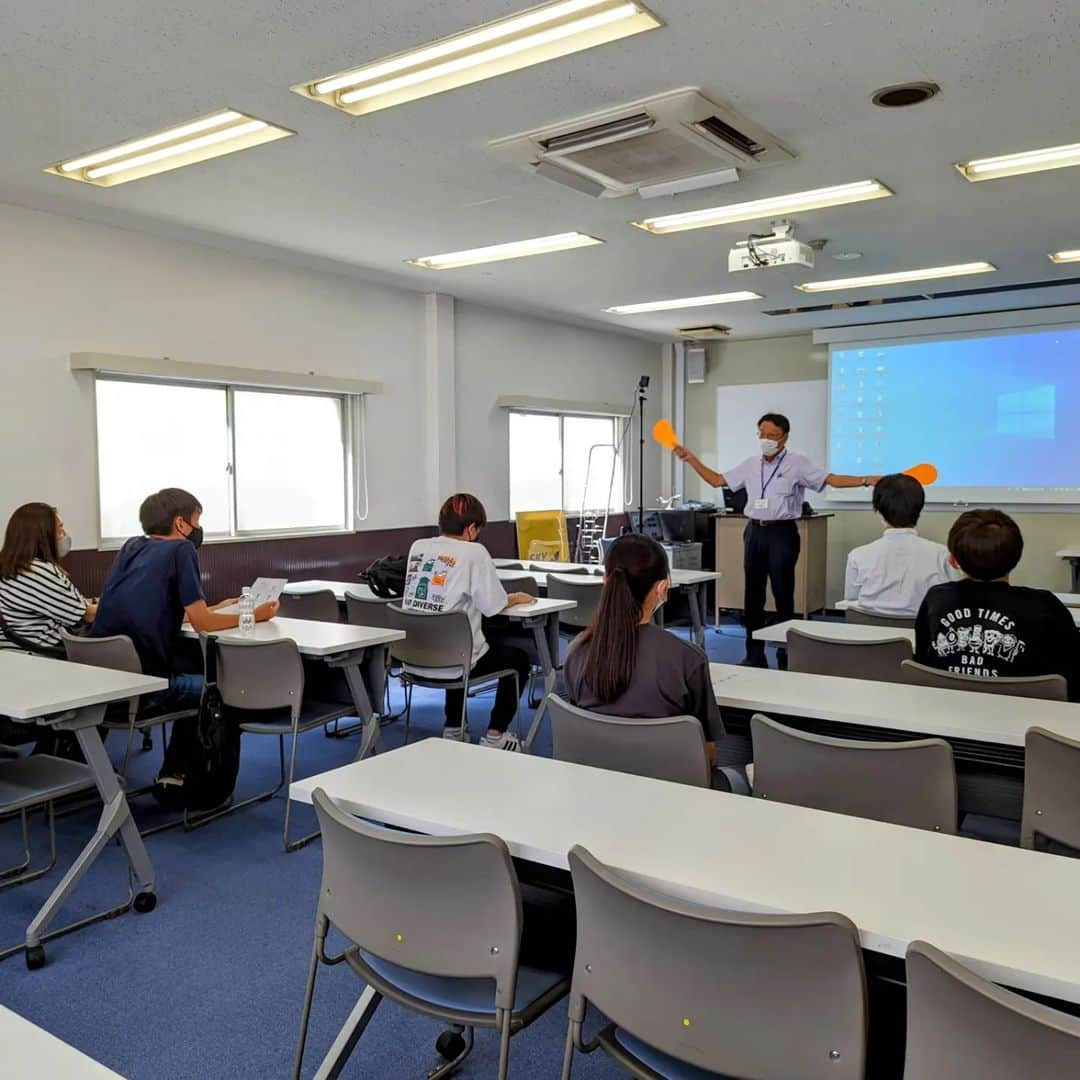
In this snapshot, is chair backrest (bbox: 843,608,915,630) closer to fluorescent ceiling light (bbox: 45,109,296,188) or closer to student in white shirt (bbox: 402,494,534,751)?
student in white shirt (bbox: 402,494,534,751)

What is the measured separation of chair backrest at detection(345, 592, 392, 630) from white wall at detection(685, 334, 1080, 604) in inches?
226

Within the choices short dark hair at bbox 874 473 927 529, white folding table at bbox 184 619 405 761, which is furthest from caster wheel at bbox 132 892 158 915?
short dark hair at bbox 874 473 927 529

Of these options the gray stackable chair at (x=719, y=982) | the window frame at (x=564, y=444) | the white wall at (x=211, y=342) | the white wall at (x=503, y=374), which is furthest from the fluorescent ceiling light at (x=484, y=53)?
the window frame at (x=564, y=444)

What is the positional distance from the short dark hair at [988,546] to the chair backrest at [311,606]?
3127 mm

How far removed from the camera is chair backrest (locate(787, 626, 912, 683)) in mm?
3154

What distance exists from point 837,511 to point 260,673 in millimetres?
6909

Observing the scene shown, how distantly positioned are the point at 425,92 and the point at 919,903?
314 cm

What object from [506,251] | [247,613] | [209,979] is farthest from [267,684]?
[506,251]

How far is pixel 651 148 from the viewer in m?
3.83

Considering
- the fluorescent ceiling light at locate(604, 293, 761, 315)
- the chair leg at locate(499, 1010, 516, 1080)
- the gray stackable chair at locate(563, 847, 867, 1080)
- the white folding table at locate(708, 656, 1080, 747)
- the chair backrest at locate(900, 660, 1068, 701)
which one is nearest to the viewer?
the gray stackable chair at locate(563, 847, 867, 1080)

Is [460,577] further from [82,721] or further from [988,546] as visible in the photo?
[988,546]

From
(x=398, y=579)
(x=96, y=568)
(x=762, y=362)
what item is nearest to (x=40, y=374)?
(x=96, y=568)

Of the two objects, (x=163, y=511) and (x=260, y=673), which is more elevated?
(x=163, y=511)

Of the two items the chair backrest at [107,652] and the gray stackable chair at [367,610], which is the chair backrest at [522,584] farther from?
the chair backrest at [107,652]
